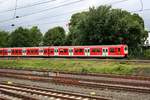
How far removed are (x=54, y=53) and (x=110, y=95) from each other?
3912 centimetres

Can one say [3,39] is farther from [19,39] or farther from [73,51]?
[73,51]

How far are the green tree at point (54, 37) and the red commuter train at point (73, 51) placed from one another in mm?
29015

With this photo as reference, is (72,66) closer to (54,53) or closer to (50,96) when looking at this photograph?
(54,53)

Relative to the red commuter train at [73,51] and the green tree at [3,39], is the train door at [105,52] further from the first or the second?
the green tree at [3,39]

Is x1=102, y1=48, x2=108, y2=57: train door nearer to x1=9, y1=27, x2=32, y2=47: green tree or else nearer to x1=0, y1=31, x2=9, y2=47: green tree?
x1=9, y1=27, x2=32, y2=47: green tree

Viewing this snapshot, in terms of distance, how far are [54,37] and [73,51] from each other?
4597 cm

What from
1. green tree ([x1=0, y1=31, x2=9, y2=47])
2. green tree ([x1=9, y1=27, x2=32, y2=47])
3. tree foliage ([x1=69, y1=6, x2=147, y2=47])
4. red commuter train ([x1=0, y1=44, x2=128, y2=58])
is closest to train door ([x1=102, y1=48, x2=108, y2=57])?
red commuter train ([x1=0, y1=44, x2=128, y2=58])

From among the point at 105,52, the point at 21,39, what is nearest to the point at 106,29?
the point at 105,52

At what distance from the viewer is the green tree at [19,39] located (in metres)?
95.8

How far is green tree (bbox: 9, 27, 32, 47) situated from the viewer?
95750 mm

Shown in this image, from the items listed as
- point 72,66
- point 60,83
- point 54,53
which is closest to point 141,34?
point 54,53

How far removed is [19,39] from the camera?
96812 millimetres

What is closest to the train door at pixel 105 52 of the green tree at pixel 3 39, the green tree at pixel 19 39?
the green tree at pixel 19 39

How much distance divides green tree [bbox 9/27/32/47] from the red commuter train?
2647 cm
